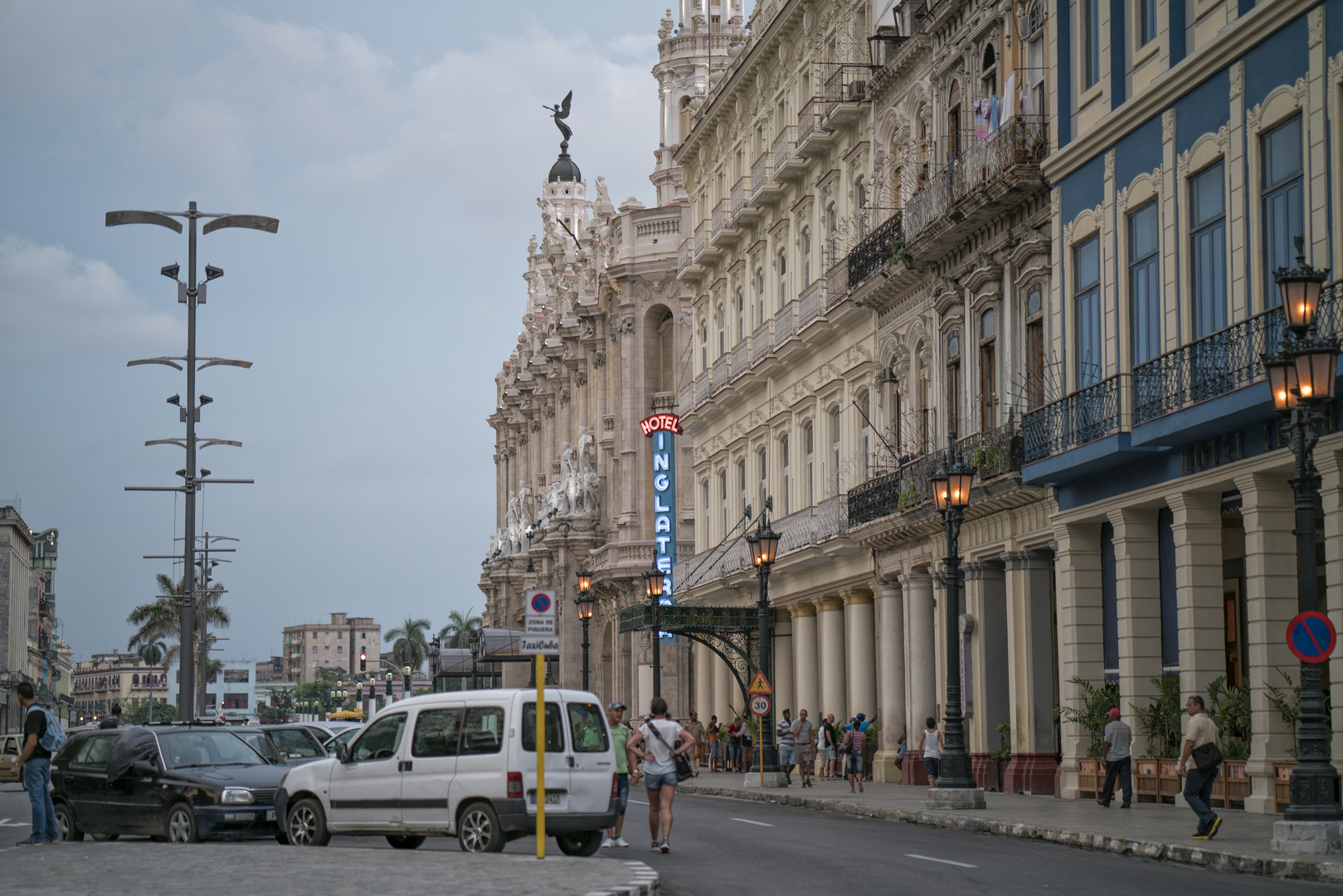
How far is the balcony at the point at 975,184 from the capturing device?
3111 centimetres

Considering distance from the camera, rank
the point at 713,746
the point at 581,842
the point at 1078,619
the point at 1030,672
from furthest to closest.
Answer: the point at 713,746 < the point at 1030,672 < the point at 1078,619 < the point at 581,842

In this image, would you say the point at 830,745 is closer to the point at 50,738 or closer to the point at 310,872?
the point at 50,738

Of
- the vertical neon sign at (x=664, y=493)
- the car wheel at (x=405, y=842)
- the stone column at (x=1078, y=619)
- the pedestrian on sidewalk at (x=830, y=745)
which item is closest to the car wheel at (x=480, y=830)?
the car wheel at (x=405, y=842)

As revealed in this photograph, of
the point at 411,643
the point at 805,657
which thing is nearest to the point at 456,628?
the point at 411,643

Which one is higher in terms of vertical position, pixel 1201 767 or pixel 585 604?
pixel 585 604

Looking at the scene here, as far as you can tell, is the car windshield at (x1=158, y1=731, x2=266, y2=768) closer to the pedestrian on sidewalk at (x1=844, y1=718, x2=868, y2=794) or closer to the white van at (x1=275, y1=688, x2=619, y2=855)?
the white van at (x1=275, y1=688, x2=619, y2=855)

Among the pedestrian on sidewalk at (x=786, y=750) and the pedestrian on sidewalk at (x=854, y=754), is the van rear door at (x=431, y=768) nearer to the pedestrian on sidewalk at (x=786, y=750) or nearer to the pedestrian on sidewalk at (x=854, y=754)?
the pedestrian on sidewalk at (x=854, y=754)

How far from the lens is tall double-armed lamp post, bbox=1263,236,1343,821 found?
57.7 ft

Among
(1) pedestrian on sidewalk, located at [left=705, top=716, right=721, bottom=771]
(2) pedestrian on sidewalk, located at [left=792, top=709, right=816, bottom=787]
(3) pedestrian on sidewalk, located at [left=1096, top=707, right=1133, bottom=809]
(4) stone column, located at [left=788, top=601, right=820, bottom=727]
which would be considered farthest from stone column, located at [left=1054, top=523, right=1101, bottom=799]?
(1) pedestrian on sidewalk, located at [left=705, top=716, right=721, bottom=771]

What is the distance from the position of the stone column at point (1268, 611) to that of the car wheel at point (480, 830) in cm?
1032

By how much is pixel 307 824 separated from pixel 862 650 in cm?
2270

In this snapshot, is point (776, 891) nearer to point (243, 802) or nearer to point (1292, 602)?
point (243, 802)

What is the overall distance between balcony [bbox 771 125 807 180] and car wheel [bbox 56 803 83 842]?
27349mm

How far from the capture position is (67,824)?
22766 mm
